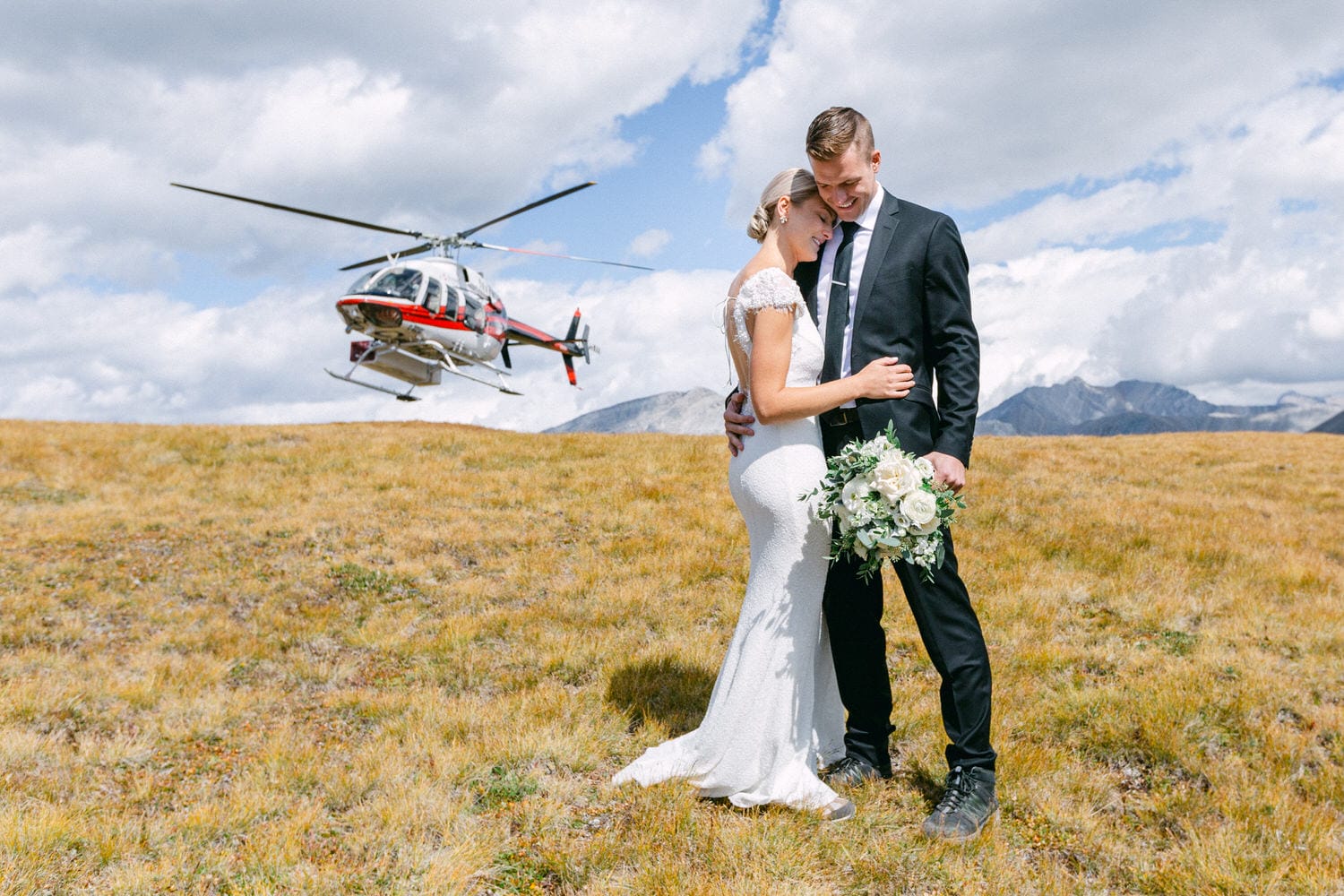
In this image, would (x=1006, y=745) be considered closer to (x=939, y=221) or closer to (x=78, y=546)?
(x=939, y=221)

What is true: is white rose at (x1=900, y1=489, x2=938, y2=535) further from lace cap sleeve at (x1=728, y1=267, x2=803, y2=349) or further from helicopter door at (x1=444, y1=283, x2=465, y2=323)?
helicopter door at (x1=444, y1=283, x2=465, y2=323)

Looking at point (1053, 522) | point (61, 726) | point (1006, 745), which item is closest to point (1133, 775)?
point (1006, 745)

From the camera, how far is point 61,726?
5898mm

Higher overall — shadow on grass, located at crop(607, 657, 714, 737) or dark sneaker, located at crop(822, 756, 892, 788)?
shadow on grass, located at crop(607, 657, 714, 737)

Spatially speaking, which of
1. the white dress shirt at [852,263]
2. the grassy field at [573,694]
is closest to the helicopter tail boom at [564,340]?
the grassy field at [573,694]

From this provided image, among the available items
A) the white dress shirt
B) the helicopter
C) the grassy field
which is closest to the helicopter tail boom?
the helicopter

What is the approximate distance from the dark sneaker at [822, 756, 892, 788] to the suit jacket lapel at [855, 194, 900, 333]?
8.35 feet

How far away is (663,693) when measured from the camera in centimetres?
590

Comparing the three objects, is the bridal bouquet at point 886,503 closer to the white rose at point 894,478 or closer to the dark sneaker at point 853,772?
the white rose at point 894,478

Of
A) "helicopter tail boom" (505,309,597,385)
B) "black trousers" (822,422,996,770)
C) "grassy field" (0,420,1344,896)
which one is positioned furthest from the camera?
"helicopter tail boom" (505,309,597,385)

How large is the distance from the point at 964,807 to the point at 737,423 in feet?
7.61

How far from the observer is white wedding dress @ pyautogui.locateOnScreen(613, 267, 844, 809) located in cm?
405

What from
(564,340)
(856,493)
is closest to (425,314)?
(564,340)

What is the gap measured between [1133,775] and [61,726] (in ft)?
25.0
